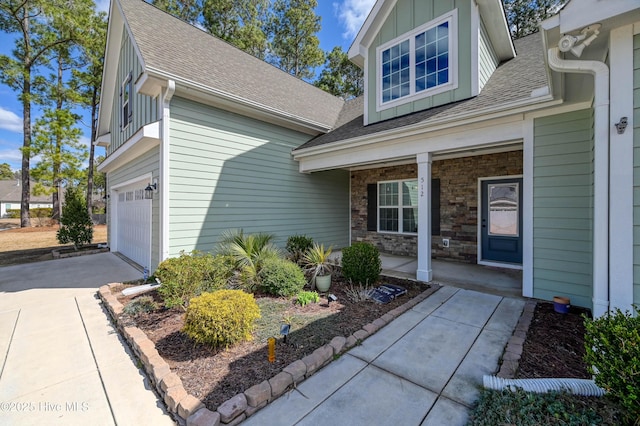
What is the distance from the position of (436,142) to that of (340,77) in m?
16.3

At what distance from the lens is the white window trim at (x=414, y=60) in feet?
19.1

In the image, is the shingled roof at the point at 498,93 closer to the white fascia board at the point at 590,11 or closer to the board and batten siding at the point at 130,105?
the white fascia board at the point at 590,11

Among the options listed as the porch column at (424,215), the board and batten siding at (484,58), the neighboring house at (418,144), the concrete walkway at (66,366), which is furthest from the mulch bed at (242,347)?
the board and batten siding at (484,58)

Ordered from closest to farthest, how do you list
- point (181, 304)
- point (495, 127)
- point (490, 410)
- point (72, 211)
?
1. point (490, 410)
2. point (181, 304)
3. point (495, 127)
4. point (72, 211)

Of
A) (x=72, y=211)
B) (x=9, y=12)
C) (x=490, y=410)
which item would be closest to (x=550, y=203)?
(x=490, y=410)

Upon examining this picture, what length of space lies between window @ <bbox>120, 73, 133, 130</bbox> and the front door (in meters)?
9.96

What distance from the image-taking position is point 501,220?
22.0 ft

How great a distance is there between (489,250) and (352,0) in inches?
535

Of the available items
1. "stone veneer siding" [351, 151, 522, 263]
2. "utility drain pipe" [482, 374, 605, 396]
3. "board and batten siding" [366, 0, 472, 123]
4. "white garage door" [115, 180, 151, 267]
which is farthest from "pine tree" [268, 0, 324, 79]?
"utility drain pipe" [482, 374, 605, 396]

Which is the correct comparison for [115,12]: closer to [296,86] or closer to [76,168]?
[296,86]

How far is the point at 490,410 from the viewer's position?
2.08m

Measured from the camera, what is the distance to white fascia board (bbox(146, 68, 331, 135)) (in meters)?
5.42

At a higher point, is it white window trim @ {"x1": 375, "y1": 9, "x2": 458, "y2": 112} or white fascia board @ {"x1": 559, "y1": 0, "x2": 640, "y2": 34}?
white window trim @ {"x1": 375, "y1": 9, "x2": 458, "y2": 112}

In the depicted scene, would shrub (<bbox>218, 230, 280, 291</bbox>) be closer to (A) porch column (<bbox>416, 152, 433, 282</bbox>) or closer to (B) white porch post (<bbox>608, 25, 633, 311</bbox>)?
(A) porch column (<bbox>416, 152, 433, 282</bbox>)
